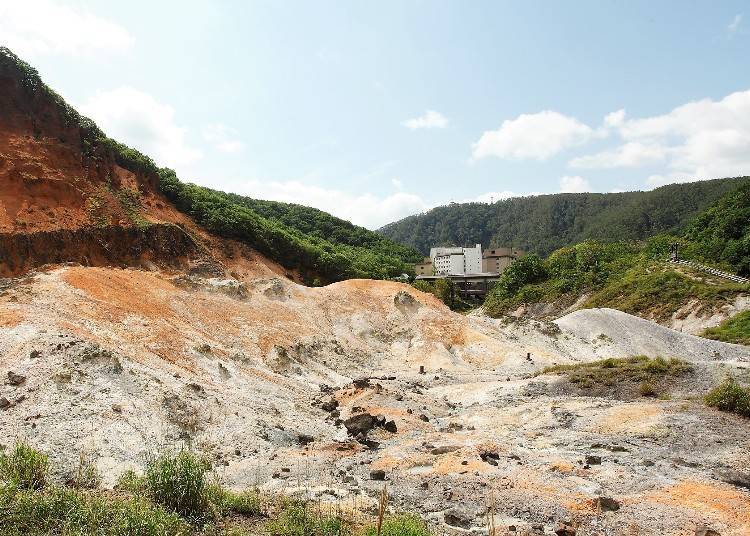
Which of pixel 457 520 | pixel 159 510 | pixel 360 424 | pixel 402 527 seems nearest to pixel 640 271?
pixel 360 424

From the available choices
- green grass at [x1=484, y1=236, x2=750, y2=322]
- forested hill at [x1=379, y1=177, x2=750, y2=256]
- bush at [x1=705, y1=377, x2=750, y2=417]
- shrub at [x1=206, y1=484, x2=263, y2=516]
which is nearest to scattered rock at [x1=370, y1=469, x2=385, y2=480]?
shrub at [x1=206, y1=484, x2=263, y2=516]

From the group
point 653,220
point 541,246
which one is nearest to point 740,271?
point 653,220

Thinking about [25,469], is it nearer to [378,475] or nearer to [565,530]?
[378,475]

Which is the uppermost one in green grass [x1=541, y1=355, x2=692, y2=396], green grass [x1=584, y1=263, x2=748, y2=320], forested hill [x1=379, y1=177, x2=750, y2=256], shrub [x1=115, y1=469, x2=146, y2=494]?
forested hill [x1=379, y1=177, x2=750, y2=256]

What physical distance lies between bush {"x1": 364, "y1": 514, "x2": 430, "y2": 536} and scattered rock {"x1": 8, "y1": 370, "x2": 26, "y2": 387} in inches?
467

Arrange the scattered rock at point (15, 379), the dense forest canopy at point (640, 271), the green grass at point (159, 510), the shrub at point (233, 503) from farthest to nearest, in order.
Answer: the dense forest canopy at point (640, 271) → the scattered rock at point (15, 379) → the shrub at point (233, 503) → the green grass at point (159, 510)

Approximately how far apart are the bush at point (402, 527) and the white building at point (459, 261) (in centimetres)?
11206

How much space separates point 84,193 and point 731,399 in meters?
40.3

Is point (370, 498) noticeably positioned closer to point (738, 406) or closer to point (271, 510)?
point (271, 510)

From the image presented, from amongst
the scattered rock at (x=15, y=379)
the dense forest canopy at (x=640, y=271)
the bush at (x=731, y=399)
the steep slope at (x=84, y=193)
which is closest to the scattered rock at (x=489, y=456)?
the bush at (x=731, y=399)

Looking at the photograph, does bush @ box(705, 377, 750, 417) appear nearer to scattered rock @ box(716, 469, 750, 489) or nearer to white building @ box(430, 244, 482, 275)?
scattered rock @ box(716, 469, 750, 489)

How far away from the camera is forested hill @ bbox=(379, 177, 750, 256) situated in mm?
133125

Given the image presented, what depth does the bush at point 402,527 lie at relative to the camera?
348 inches

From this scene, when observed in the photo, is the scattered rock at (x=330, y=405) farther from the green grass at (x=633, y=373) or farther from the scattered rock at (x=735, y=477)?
the scattered rock at (x=735, y=477)
